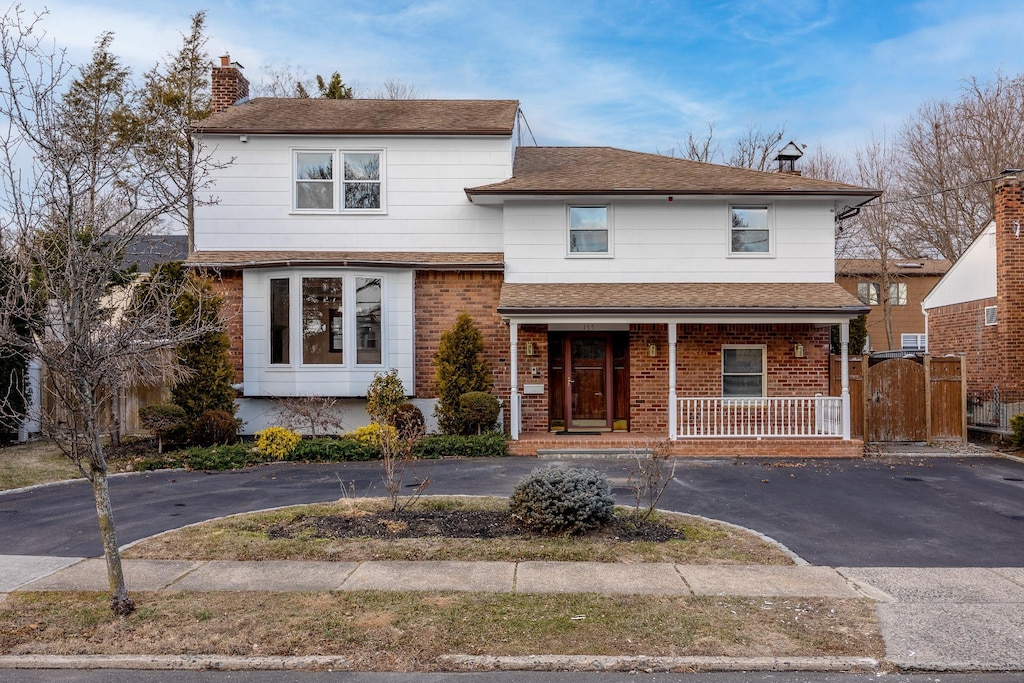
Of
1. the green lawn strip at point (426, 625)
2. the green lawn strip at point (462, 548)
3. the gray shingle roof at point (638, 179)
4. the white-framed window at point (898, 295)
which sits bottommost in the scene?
the green lawn strip at point (426, 625)

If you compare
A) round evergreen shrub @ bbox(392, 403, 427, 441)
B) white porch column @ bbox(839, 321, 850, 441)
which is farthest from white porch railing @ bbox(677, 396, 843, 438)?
round evergreen shrub @ bbox(392, 403, 427, 441)

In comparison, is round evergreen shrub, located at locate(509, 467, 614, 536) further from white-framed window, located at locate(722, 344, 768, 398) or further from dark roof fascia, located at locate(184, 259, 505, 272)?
white-framed window, located at locate(722, 344, 768, 398)

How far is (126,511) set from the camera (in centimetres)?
1009

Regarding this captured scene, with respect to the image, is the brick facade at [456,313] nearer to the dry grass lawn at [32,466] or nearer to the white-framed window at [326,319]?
the white-framed window at [326,319]

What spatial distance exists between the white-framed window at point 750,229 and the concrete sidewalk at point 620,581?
34.0ft

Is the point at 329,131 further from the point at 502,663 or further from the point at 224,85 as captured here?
the point at 502,663

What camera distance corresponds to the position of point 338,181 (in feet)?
55.9

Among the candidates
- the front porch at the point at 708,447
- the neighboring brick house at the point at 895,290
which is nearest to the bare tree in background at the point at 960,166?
the neighboring brick house at the point at 895,290

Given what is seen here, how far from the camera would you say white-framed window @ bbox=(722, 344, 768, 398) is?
16844 millimetres

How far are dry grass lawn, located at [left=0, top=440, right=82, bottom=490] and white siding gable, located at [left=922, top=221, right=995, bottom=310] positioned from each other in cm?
1976

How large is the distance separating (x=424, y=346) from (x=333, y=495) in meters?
6.12

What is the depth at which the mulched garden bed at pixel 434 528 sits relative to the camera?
27.7 feet

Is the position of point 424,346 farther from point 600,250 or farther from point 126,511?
point 126,511

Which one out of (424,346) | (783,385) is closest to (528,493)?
(424,346)
